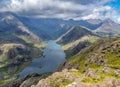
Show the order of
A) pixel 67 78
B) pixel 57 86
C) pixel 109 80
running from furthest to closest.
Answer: pixel 67 78 < pixel 57 86 < pixel 109 80

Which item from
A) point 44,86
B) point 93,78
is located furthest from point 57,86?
point 93,78

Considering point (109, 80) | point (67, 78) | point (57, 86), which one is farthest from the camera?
point (67, 78)

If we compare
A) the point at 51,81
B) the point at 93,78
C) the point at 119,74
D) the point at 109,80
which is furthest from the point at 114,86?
the point at 51,81

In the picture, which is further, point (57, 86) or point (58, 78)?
point (58, 78)

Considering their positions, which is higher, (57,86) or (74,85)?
(74,85)

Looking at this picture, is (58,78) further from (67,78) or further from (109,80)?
(109,80)

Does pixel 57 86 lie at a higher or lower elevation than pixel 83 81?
lower

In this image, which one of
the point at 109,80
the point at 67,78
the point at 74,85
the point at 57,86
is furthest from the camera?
the point at 67,78

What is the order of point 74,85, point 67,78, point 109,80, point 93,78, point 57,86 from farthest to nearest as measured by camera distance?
point 67,78 → point 57,86 → point 93,78 → point 109,80 → point 74,85

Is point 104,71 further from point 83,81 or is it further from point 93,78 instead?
point 83,81
